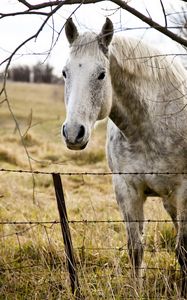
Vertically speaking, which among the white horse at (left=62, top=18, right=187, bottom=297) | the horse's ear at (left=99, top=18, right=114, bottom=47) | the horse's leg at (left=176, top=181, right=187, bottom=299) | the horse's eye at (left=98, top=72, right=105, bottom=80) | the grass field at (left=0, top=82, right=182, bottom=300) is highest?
the horse's ear at (left=99, top=18, right=114, bottom=47)

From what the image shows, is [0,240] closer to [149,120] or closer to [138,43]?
[149,120]

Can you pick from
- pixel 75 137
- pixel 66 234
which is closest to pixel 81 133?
pixel 75 137

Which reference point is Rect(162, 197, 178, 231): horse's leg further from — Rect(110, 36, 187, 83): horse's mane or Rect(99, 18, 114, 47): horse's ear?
Rect(99, 18, 114, 47): horse's ear

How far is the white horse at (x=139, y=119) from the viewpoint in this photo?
421 cm

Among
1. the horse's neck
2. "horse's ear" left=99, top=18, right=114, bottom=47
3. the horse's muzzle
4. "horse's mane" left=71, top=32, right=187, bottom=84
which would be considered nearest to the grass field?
the horse's muzzle

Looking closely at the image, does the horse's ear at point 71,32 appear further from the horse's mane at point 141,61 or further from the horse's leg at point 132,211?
the horse's leg at point 132,211

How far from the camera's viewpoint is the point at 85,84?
3965mm

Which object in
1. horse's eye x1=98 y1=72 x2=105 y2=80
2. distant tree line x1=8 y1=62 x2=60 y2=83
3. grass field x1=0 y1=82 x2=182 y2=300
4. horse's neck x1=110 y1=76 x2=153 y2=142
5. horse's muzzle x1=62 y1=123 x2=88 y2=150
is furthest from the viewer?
horse's neck x1=110 y1=76 x2=153 y2=142

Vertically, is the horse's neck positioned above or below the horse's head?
below

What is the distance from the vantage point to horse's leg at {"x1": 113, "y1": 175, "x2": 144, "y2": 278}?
4.76 meters

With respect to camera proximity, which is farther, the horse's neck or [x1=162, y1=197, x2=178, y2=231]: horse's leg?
[x1=162, y1=197, x2=178, y2=231]: horse's leg

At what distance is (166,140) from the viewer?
14.7 ft

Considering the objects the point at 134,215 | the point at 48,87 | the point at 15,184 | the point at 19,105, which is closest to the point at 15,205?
the point at 15,184

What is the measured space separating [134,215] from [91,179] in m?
5.50
